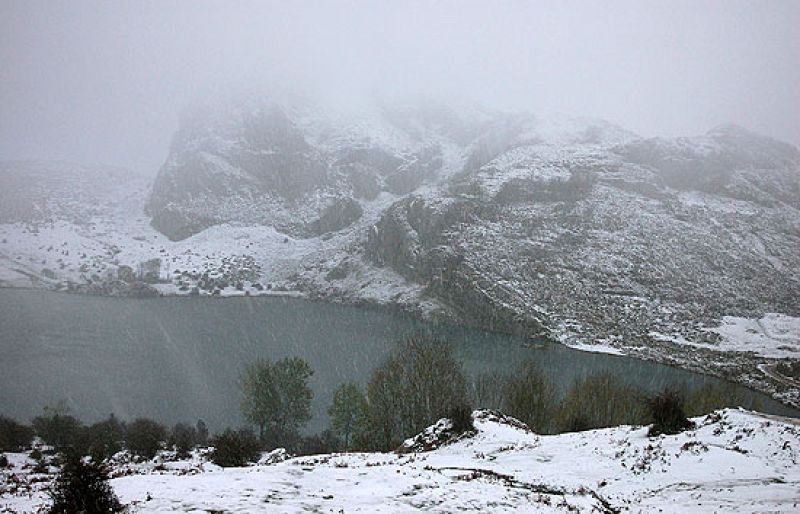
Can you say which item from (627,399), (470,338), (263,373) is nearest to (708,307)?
(470,338)

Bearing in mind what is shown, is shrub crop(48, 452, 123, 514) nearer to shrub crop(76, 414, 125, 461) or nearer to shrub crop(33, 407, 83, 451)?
shrub crop(76, 414, 125, 461)

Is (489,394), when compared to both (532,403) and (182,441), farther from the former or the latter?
(182,441)

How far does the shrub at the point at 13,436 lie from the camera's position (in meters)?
47.0

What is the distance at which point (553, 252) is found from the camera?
175125 millimetres

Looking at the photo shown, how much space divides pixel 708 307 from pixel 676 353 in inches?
1619

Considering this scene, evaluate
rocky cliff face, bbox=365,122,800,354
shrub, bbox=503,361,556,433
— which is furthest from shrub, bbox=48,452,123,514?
rocky cliff face, bbox=365,122,800,354

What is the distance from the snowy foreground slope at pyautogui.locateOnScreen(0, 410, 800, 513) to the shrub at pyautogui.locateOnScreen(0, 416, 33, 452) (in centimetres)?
3811

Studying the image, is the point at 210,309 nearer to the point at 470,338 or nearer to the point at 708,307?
the point at 470,338

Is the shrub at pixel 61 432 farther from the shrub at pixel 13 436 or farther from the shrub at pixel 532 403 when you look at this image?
the shrub at pixel 532 403

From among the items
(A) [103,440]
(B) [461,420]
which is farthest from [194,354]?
(B) [461,420]

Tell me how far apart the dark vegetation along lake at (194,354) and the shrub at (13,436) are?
1654 centimetres

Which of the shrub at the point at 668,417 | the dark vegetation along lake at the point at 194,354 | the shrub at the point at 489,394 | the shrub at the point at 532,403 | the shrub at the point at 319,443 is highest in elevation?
the shrub at the point at 668,417

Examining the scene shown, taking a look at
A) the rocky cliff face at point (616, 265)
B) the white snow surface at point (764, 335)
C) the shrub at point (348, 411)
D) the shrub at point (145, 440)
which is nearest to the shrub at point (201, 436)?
the shrub at point (145, 440)

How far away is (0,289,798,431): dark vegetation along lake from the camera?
7575cm
